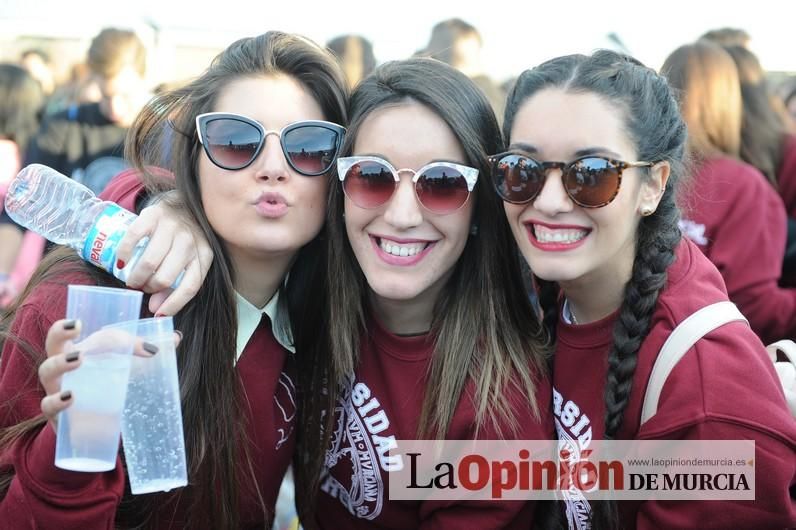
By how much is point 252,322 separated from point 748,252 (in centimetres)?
229

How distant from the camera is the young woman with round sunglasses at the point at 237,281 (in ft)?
7.67

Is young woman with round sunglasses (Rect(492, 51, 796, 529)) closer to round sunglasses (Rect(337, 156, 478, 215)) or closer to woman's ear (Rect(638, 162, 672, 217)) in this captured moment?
woman's ear (Rect(638, 162, 672, 217))

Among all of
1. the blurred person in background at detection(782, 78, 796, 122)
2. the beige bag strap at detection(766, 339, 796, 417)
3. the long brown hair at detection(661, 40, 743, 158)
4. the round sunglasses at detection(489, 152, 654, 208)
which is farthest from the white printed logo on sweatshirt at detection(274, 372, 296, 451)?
the blurred person in background at detection(782, 78, 796, 122)

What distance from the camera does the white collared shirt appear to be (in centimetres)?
258

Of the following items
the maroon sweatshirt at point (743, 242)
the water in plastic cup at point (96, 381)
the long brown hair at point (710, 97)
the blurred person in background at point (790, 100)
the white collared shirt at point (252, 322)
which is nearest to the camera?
the water in plastic cup at point (96, 381)

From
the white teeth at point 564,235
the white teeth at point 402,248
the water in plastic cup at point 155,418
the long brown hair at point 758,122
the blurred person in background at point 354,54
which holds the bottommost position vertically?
the water in plastic cup at point 155,418

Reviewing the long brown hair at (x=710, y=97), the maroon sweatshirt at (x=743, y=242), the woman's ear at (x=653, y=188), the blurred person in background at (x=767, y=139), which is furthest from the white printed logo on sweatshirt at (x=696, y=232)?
the woman's ear at (x=653, y=188)

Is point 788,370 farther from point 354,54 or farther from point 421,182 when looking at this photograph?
point 354,54

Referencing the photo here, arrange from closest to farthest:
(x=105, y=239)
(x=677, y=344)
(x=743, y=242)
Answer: (x=677, y=344) < (x=105, y=239) < (x=743, y=242)

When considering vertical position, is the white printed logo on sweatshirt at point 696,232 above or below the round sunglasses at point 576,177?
below

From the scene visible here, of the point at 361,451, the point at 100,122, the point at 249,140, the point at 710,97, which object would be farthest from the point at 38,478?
the point at 100,122

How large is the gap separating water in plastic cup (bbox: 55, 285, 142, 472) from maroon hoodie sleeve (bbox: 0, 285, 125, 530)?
0.24ft

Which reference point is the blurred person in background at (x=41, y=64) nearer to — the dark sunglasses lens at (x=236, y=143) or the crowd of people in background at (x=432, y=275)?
the crowd of people in background at (x=432, y=275)

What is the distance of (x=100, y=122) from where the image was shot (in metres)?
5.13
